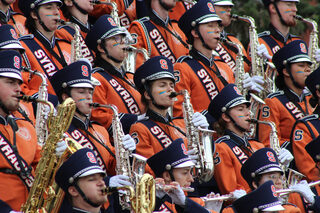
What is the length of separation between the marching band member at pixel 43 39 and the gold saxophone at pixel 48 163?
1.78m

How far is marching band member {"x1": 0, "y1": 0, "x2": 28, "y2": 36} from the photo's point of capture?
995 cm

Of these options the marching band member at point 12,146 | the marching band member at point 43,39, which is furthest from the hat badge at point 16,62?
the marching band member at point 43,39

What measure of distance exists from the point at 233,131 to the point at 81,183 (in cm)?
273

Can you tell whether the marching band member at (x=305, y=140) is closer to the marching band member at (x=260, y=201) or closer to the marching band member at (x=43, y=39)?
the marching band member at (x=260, y=201)

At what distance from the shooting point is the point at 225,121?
975 cm

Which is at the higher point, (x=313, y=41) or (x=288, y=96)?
(x=313, y=41)

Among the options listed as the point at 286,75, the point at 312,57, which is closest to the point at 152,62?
the point at 286,75

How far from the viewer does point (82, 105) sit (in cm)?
866

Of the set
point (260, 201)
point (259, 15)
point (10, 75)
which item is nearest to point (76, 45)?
point (10, 75)

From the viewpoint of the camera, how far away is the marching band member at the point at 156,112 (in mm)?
8922

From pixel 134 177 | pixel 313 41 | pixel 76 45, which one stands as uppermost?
pixel 76 45

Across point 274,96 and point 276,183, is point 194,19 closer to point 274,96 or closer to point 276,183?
point 274,96

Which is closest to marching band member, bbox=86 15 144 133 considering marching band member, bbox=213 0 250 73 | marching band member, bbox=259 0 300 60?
marching band member, bbox=213 0 250 73

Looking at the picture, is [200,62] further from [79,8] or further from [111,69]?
[79,8]
